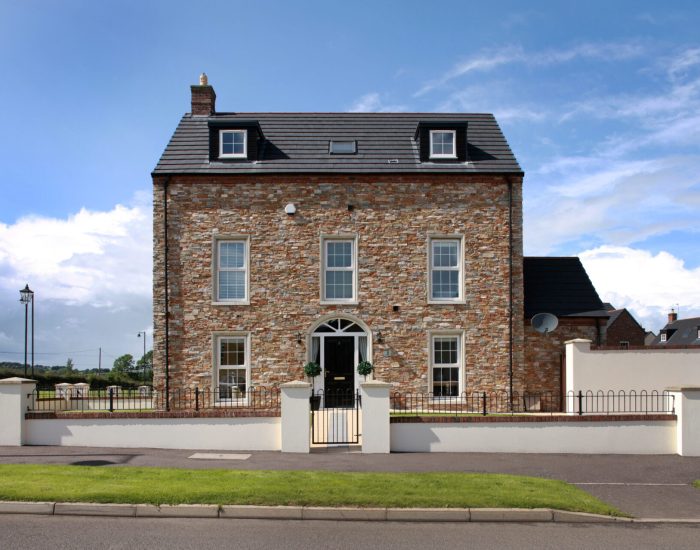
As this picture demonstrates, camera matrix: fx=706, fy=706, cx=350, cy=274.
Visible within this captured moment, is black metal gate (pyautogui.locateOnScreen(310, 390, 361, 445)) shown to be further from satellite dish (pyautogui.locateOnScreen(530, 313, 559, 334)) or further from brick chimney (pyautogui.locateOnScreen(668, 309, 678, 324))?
brick chimney (pyautogui.locateOnScreen(668, 309, 678, 324))

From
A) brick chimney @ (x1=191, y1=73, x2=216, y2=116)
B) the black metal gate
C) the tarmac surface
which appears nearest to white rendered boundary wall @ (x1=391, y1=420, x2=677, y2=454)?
the tarmac surface

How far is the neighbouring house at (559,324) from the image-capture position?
904 inches

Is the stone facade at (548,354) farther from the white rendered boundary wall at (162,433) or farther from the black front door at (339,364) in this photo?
the white rendered boundary wall at (162,433)

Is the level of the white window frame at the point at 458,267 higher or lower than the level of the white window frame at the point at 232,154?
lower

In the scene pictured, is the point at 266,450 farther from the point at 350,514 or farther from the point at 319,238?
the point at 319,238

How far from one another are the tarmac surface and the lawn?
3.33 ft

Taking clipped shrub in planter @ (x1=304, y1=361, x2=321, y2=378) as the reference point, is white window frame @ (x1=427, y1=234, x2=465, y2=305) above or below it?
above

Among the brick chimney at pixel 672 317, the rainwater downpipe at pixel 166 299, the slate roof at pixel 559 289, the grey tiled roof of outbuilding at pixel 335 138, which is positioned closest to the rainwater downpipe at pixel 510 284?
the grey tiled roof of outbuilding at pixel 335 138

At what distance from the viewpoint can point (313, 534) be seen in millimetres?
9219

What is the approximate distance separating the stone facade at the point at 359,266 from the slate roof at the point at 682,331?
47.6 m

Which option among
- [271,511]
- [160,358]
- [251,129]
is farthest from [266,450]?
[251,129]

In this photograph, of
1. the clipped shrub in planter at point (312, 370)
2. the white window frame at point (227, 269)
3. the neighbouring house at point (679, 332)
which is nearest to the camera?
the clipped shrub in planter at point (312, 370)

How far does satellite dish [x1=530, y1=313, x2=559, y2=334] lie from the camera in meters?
22.2

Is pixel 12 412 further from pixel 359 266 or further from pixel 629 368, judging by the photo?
pixel 629 368
